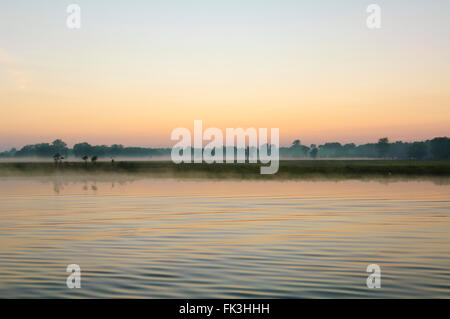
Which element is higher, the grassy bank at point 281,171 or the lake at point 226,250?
the grassy bank at point 281,171

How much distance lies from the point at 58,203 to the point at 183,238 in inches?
917

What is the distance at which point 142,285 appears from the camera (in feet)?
60.4

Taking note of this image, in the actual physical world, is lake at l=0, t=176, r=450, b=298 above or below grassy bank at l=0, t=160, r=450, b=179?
below

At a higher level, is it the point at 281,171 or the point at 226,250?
the point at 281,171

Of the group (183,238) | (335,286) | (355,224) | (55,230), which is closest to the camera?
(335,286)

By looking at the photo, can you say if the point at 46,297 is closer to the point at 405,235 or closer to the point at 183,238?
the point at 183,238

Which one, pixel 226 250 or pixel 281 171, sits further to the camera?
pixel 281 171

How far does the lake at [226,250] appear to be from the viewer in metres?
18.0

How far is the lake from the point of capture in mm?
17984

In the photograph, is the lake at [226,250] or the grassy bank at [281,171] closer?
the lake at [226,250]

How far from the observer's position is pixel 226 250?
2512 cm

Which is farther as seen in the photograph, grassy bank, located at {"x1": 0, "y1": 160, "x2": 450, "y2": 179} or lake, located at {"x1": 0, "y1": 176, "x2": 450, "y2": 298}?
grassy bank, located at {"x1": 0, "y1": 160, "x2": 450, "y2": 179}
